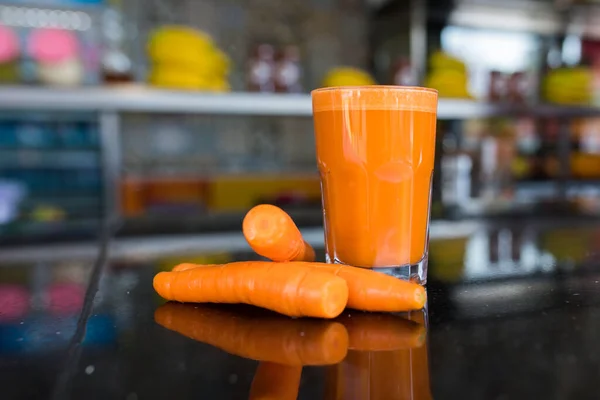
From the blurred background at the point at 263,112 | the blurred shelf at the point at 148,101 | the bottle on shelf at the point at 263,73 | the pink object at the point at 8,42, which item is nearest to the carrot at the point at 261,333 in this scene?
the blurred background at the point at 263,112

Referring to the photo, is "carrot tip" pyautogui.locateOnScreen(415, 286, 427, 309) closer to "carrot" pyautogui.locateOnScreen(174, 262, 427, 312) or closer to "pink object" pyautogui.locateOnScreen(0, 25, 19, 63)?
"carrot" pyautogui.locateOnScreen(174, 262, 427, 312)

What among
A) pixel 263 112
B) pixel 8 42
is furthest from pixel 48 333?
pixel 8 42

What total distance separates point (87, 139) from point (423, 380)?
2.98 metres

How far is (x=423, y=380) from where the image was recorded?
276 millimetres

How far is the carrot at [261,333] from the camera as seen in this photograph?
1.03 ft

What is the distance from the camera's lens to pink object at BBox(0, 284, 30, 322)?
43 cm

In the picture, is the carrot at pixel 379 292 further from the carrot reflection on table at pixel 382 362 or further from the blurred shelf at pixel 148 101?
the blurred shelf at pixel 148 101

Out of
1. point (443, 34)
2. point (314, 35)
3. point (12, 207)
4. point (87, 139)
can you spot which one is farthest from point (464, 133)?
point (12, 207)

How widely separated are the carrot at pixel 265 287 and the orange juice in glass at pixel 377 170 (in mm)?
105

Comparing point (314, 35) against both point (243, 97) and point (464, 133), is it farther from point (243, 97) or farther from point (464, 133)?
point (243, 97)

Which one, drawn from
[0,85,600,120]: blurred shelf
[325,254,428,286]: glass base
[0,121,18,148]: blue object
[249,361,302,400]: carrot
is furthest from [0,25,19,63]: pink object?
[249,361,302,400]: carrot

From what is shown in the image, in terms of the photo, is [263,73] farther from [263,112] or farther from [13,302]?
[13,302]

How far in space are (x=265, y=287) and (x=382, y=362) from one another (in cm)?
11

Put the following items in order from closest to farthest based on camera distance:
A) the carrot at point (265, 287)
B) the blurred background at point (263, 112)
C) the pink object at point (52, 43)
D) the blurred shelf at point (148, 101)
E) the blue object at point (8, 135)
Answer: the carrot at point (265, 287)
the blurred background at point (263, 112)
the blurred shelf at point (148, 101)
the pink object at point (52, 43)
the blue object at point (8, 135)
